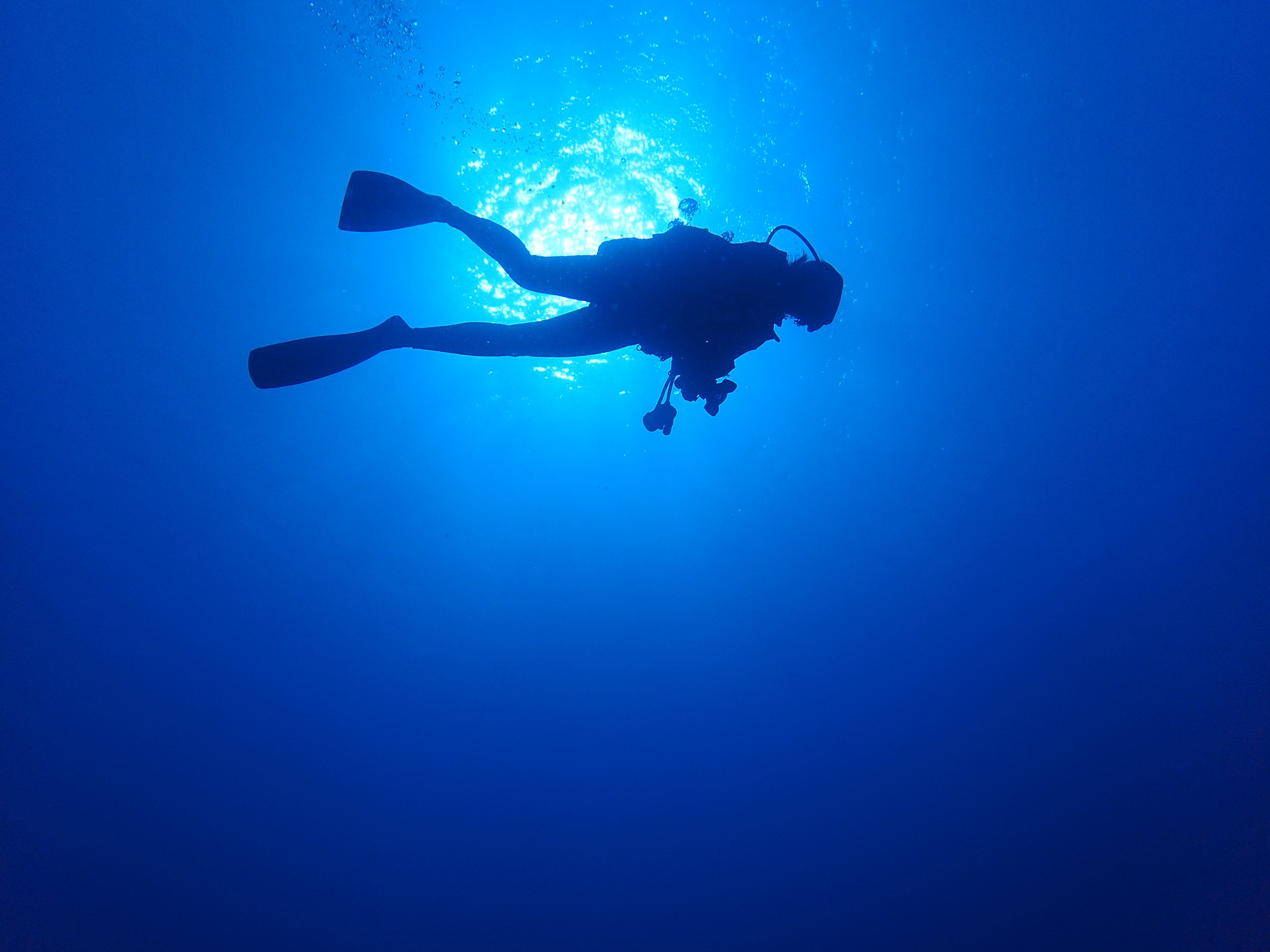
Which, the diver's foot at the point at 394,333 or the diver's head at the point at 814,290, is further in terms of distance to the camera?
the diver's head at the point at 814,290

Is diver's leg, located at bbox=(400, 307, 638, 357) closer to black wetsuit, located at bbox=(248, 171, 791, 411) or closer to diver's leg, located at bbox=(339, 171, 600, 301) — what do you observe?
black wetsuit, located at bbox=(248, 171, 791, 411)

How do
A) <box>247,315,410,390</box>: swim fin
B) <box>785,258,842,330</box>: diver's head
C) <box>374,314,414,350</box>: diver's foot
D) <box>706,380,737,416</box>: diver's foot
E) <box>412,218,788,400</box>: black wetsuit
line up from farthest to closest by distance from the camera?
<box>706,380,737,416</box>: diver's foot, <box>785,258,842,330</box>: diver's head, <box>412,218,788,400</box>: black wetsuit, <box>374,314,414,350</box>: diver's foot, <box>247,315,410,390</box>: swim fin

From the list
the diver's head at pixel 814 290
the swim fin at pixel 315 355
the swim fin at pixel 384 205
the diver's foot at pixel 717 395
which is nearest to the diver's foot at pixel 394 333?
the swim fin at pixel 315 355

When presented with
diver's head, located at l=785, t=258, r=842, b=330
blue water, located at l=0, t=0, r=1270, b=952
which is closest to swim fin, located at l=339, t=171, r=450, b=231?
diver's head, located at l=785, t=258, r=842, b=330

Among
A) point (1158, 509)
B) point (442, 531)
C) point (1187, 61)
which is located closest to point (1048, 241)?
point (1187, 61)

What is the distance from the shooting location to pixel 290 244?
30.5 ft

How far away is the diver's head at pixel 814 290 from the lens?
11.9 ft

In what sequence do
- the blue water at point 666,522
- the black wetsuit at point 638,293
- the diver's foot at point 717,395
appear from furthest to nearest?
the blue water at point 666,522
the diver's foot at point 717,395
the black wetsuit at point 638,293

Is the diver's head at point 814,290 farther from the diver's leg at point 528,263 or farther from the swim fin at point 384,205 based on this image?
the swim fin at point 384,205

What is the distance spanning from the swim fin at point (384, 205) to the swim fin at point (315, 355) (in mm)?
654

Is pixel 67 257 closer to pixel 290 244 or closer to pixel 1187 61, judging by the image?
pixel 290 244

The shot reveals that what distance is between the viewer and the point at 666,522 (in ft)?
48.5

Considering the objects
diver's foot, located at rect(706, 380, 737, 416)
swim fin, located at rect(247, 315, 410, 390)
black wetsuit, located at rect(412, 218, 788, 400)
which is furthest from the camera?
diver's foot, located at rect(706, 380, 737, 416)

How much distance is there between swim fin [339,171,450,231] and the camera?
136 inches
